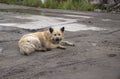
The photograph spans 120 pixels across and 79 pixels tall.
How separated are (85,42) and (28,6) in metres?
13.2

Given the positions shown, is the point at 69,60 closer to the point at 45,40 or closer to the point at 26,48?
the point at 26,48

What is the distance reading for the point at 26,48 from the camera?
329 inches

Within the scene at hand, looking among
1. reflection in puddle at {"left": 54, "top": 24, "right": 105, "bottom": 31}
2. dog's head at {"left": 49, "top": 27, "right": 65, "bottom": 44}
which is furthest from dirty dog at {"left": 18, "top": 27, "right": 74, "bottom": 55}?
reflection in puddle at {"left": 54, "top": 24, "right": 105, "bottom": 31}

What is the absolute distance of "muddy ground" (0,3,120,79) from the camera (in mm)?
6875

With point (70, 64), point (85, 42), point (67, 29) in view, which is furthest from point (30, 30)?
point (70, 64)

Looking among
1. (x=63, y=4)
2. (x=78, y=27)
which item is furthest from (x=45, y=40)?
(x=63, y=4)

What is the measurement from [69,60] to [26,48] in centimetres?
111

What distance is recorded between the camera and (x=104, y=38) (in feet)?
35.4

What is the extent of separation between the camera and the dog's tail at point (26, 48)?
831 cm

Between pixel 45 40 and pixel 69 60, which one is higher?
pixel 45 40

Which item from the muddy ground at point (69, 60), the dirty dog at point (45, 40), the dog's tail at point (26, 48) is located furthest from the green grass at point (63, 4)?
the dog's tail at point (26, 48)

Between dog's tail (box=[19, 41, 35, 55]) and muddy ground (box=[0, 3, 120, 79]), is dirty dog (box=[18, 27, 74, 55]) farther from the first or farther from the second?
muddy ground (box=[0, 3, 120, 79])

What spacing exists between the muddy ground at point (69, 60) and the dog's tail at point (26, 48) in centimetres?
11

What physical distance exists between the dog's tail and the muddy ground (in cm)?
11
